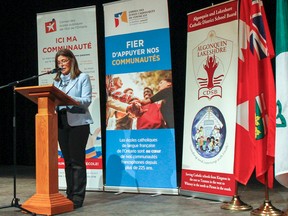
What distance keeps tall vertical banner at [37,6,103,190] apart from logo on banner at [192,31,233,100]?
1229 mm

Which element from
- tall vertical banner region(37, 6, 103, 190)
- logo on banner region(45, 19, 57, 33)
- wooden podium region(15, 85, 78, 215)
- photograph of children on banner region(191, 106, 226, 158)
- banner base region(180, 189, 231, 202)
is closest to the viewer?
wooden podium region(15, 85, 78, 215)

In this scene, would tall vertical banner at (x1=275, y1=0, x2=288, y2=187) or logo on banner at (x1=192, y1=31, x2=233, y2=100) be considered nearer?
tall vertical banner at (x1=275, y1=0, x2=288, y2=187)

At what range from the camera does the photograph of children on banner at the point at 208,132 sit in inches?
169

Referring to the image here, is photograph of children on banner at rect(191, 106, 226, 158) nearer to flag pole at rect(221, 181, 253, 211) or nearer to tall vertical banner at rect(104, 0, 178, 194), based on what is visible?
tall vertical banner at rect(104, 0, 178, 194)

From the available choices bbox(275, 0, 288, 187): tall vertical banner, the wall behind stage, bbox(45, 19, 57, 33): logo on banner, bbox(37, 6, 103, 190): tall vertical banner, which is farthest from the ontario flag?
the wall behind stage

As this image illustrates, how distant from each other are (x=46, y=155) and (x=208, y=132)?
5.13ft

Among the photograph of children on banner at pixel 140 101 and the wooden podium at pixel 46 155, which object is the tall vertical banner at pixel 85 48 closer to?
the photograph of children on banner at pixel 140 101

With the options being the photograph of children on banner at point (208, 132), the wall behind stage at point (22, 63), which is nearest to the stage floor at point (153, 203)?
the photograph of children on banner at point (208, 132)

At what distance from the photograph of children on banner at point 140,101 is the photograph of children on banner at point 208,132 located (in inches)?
11.9

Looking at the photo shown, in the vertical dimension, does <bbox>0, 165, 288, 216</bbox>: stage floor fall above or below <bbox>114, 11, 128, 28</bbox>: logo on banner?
below

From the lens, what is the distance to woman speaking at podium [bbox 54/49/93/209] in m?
4.00

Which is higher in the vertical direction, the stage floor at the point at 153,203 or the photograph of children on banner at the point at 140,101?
the photograph of children on banner at the point at 140,101

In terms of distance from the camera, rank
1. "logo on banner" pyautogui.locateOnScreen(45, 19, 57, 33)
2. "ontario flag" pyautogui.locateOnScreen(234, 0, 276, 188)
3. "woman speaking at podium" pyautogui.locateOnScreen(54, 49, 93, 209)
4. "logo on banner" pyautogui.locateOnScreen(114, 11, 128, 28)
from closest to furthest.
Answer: "ontario flag" pyautogui.locateOnScreen(234, 0, 276, 188) < "woman speaking at podium" pyautogui.locateOnScreen(54, 49, 93, 209) < "logo on banner" pyautogui.locateOnScreen(114, 11, 128, 28) < "logo on banner" pyautogui.locateOnScreen(45, 19, 57, 33)

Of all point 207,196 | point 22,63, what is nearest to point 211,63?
point 207,196
